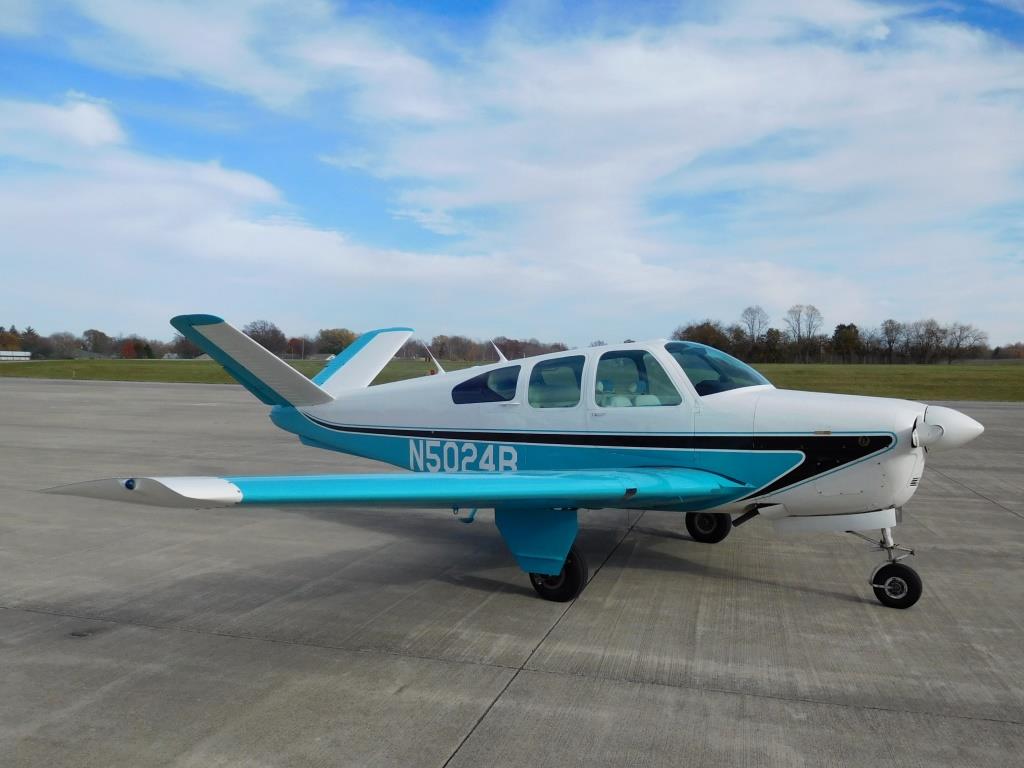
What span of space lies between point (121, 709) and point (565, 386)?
3983 millimetres

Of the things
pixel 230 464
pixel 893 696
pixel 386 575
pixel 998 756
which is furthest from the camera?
pixel 230 464

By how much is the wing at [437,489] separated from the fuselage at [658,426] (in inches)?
9.1

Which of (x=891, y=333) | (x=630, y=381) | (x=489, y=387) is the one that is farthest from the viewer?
(x=891, y=333)

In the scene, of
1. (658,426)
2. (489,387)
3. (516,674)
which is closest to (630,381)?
(658,426)

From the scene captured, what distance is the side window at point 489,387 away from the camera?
675 cm

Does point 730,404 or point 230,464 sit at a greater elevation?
point 730,404

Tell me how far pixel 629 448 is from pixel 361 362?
3.99 meters

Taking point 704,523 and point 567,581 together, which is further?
point 704,523

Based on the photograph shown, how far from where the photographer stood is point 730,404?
19.0 ft

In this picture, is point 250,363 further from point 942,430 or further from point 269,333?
point 269,333

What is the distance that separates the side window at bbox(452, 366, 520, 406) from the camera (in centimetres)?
675

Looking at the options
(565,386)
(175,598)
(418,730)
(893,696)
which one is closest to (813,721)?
(893,696)

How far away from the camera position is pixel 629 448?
6066 mm

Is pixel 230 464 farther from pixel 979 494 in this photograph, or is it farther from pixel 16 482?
pixel 979 494
